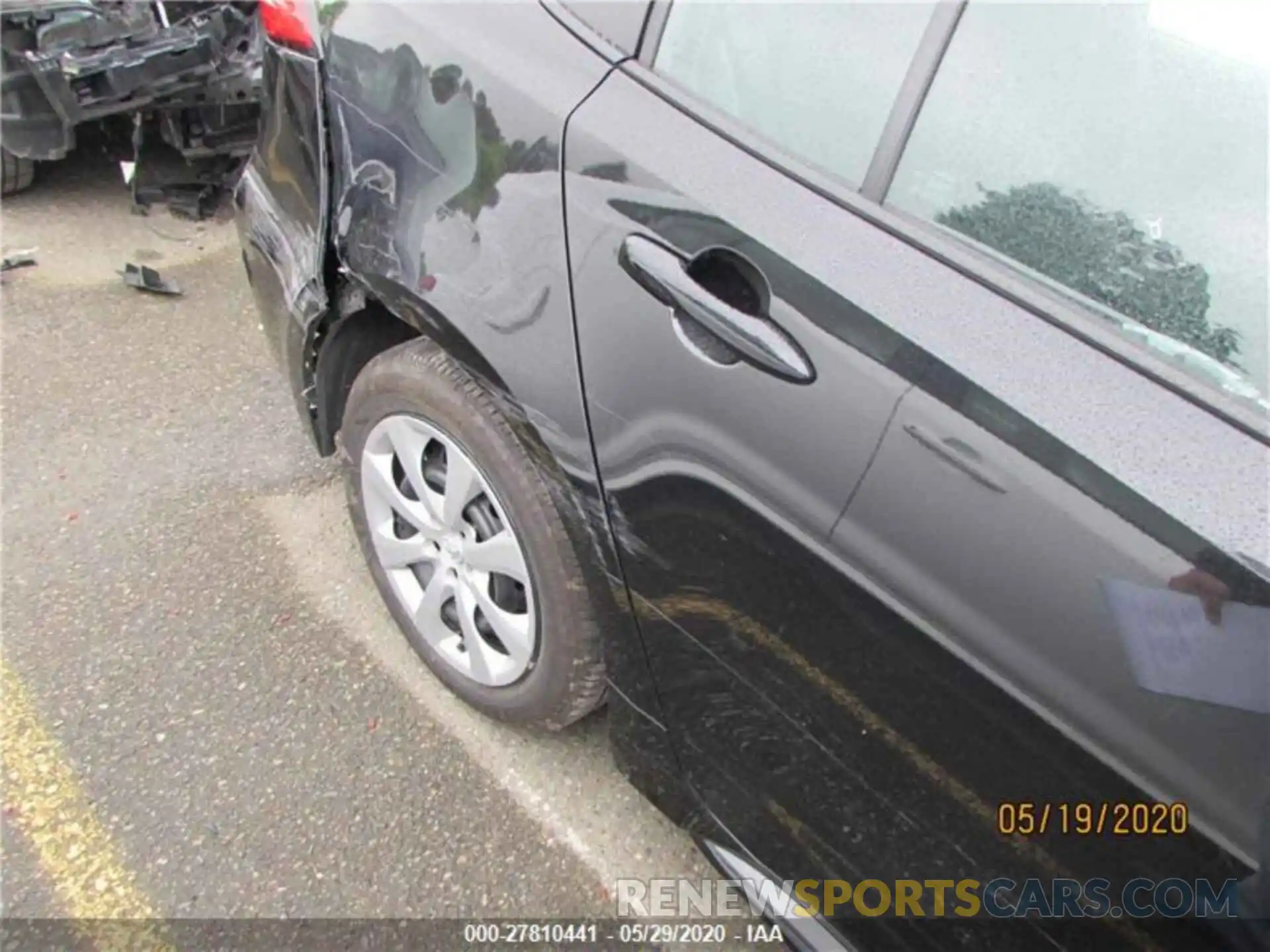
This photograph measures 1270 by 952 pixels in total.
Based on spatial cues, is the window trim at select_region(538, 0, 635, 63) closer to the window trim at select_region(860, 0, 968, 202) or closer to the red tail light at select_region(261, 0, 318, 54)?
the window trim at select_region(860, 0, 968, 202)

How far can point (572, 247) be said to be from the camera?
1457 millimetres

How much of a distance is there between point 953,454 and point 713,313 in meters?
0.37

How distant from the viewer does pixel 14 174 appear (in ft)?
12.5

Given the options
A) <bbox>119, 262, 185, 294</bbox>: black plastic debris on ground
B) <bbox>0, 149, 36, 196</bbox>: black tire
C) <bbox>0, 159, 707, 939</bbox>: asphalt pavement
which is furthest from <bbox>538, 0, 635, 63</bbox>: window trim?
<bbox>0, 149, 36, 196</bbox>: black tire

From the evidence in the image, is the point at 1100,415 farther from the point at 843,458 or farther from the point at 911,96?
the point at 911,96

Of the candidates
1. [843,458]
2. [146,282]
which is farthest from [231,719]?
[146,282]

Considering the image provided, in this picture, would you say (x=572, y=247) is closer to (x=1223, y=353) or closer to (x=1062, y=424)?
(x=1062, y=424)

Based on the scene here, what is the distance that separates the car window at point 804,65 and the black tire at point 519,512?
0.67m

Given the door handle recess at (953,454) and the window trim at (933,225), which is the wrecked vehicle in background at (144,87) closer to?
the window trim at (933,225)

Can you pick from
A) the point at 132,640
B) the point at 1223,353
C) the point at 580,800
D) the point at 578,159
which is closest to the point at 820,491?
the point at 1223,353

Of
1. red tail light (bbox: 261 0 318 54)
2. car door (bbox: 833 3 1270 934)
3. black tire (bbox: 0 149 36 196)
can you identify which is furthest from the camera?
black tire (bbox: 0 149 36 196)

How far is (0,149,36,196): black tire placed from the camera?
374cm

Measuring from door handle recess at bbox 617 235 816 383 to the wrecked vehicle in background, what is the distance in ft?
9.01

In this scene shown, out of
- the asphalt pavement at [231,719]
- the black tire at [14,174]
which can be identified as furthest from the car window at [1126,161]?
the black tire at [14,174]
